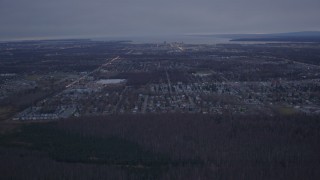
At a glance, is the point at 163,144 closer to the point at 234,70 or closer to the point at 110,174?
the point at 110,174

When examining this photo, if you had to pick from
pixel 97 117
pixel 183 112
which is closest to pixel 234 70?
pixel 183 112

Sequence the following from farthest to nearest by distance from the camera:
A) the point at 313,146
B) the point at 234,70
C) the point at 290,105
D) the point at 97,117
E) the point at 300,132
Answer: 1. the point at 234,70
2. the point at 290,105
3. the point at 97,117
4. the point at 300,132
5. the point at 313,146

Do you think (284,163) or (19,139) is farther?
(19,139)

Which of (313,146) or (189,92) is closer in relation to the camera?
(313,146)

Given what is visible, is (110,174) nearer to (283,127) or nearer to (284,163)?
(284,163)

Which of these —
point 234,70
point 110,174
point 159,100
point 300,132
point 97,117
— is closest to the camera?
point 110,174

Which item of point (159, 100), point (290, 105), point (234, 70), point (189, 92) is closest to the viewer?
point (290, 105)

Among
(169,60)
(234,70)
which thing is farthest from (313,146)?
(169,60)

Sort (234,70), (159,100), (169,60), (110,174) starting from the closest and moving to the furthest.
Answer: (110,174), (159,100), (234,70), (169,60)

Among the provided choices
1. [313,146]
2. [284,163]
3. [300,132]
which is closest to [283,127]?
[300,132]
